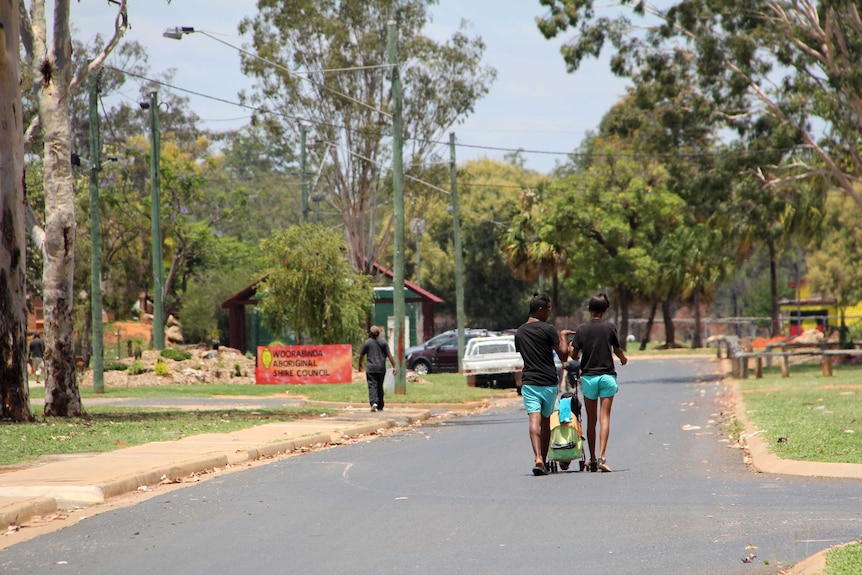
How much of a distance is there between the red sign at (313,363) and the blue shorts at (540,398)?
70.1 ft

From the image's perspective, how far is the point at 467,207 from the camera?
274 ft

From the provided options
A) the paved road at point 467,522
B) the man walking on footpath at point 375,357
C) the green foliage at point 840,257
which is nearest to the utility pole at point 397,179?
the man walking on footpath at point 375,357

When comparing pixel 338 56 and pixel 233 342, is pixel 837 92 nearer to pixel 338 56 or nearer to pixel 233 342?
pixel 338 56

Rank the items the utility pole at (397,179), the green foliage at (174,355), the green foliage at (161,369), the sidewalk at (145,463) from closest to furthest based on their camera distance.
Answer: the sidewalk at (145,463), the utility pole at (397,179), the green foliage at (161,369), the green foliage at (174,355)

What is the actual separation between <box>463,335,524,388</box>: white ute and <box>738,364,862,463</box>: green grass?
6711mm

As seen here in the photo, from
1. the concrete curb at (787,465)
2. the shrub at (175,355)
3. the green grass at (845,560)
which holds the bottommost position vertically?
the concrete curb at (787,465)

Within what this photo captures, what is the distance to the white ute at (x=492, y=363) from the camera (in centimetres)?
3484

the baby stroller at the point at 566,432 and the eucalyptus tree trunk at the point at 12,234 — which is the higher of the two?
the eucalyptus tree trunk at the point at 12,234

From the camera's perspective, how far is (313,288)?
3888cm

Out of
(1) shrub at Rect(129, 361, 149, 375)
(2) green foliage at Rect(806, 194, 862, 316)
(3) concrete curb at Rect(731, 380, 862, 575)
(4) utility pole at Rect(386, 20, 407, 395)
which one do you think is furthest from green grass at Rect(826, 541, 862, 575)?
(2) green foliage at Rect(806, 194, 862, 316)

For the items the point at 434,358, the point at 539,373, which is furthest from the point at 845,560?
the point at 434,358

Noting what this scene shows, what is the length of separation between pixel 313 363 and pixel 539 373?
71.8 feet

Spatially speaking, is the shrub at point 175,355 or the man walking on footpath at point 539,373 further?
the shrub at point 175,355

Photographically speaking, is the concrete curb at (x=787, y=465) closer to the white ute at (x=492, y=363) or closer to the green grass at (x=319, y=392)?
the green grass at (x=319, y=392)
